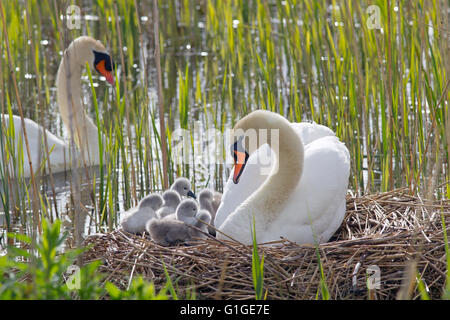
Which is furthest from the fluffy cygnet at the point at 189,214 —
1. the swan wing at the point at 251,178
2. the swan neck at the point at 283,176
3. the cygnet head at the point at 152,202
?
the swan neck at the point at 283,176

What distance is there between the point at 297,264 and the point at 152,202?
120 centimetres

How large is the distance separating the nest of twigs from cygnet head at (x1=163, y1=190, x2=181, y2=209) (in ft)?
1.76

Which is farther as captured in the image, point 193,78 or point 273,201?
point 193,78

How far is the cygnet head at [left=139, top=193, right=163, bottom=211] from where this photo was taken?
4383mm

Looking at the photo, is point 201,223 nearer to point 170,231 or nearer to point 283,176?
point 170,231

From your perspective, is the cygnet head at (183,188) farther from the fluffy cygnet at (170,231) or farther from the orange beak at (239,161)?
the orange beak at (239,161)

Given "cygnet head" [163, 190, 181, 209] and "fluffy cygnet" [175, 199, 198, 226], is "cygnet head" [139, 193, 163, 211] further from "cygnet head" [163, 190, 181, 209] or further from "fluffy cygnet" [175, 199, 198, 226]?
"fluffy cygnet" [175, 199, 198, 226]

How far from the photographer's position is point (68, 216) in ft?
17.8

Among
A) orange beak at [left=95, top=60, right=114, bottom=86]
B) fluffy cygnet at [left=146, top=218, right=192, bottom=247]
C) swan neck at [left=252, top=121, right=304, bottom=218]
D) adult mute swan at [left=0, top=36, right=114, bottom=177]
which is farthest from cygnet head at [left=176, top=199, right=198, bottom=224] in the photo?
orange beak at [left=95, top=60, right=114, bottom=86]

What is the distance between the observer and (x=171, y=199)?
4512 mm

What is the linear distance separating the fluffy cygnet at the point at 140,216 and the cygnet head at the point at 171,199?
116 mm

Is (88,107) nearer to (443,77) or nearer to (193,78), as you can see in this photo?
(193,78)
